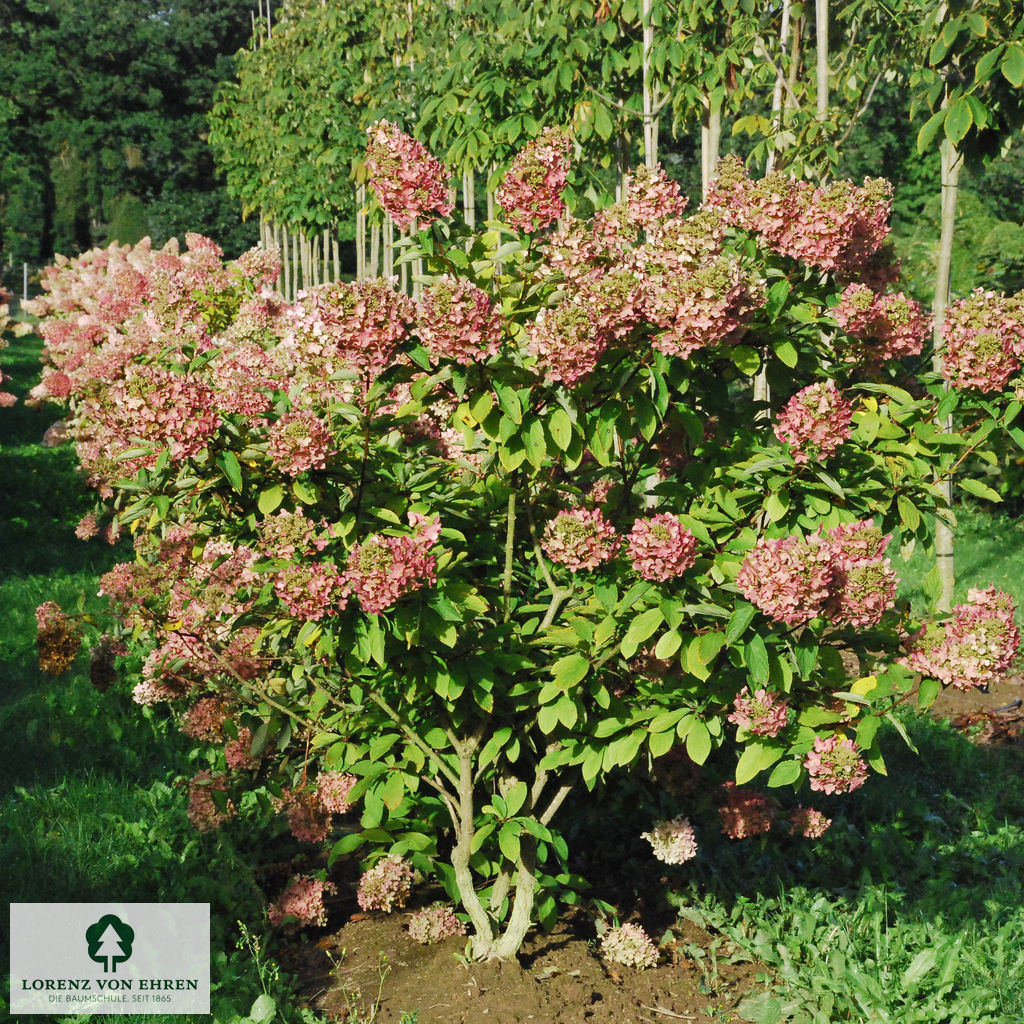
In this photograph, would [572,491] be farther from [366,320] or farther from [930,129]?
[930,129]

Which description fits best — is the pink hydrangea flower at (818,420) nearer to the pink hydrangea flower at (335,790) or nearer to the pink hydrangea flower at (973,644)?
the pink hydrangea flower at (973,644)

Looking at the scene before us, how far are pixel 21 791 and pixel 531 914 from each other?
1994mm

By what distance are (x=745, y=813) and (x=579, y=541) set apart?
1315 mm

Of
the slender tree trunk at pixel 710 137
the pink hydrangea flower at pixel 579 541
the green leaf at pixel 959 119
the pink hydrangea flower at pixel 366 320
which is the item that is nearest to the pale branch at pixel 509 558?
the pink hydrangea flower at pixel 579 541

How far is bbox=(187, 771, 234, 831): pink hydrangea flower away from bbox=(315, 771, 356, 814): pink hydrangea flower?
2.05ft

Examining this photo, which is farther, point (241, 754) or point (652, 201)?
point (241, 754)

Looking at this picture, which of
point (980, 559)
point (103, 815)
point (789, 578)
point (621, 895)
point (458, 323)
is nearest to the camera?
point (789, 578)

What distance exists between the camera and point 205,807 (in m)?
3.48

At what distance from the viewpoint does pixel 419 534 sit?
2344mm

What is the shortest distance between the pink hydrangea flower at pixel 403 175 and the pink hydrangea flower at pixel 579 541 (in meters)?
0.76

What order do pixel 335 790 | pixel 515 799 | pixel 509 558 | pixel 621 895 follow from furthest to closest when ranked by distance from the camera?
pixel 621 895 → pixel 335 790 → pixel 515 799 → pixel 509 558

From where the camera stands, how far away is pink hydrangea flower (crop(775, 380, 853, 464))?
2232 millimetres

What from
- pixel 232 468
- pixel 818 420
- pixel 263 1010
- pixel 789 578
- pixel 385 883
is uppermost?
pixel 818 420

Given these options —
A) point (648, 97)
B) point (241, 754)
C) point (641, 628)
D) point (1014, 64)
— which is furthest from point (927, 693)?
point (648, 97)
